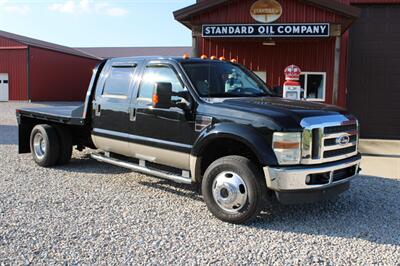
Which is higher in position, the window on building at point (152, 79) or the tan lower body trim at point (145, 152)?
the window on building at point (152, 79)

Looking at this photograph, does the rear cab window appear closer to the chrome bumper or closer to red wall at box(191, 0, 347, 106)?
the chrome bumper

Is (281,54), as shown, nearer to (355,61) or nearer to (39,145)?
(355,61)

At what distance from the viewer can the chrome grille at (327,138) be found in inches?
196

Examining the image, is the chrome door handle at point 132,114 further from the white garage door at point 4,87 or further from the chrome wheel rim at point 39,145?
the white garage door at point 4,87

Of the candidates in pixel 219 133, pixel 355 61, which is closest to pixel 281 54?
pixel 355 61

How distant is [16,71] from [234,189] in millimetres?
33344

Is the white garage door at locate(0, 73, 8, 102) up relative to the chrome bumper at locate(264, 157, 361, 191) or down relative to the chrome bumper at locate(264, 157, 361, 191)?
up

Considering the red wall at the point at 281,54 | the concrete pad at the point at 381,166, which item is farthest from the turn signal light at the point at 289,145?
the red wall at the point at 281,54

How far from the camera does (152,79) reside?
21.3 ft

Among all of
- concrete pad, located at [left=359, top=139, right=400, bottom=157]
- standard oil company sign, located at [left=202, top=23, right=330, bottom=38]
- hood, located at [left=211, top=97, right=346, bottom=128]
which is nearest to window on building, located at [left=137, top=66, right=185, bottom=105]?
hood, located at [left=211, top=97, right=346, bottom=128]

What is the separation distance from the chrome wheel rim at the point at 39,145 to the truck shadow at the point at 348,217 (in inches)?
182

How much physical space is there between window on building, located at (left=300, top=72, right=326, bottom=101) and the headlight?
9179mm

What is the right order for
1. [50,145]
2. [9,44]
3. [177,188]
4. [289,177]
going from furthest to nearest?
[9,44]
[50,145]
[177,188]
[289,177]

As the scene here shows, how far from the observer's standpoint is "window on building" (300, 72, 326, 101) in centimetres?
1371
